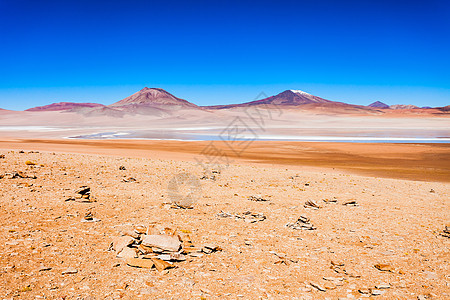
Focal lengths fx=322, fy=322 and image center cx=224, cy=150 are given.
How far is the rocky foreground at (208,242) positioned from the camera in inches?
162

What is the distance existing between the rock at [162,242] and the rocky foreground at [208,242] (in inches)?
1.0

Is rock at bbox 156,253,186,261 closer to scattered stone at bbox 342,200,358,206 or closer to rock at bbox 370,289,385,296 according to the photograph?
rock at bbox 370,289,385,296

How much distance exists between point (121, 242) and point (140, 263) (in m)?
0.65

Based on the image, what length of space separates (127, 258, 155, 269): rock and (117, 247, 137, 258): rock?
0.11 m

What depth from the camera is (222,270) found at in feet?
15.2

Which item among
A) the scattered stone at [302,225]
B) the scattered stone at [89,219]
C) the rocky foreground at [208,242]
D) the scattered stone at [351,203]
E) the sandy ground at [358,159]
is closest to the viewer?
the rocky foreground at [208,242]

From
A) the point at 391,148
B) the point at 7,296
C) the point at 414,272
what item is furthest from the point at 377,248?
the point at 391,148

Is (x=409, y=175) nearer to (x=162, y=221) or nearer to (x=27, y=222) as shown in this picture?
(x=162, y=221)

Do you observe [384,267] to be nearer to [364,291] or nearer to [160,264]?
[364,291]

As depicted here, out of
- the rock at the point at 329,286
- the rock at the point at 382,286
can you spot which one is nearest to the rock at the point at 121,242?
the rock at the point at 329,286

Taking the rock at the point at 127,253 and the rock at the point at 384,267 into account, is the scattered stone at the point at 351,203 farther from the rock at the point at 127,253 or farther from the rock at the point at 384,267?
the rock at the point at 127,253

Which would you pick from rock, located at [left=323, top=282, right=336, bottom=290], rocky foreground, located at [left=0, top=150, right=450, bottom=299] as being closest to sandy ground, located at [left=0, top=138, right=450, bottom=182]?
rocky foreground, located at [left=0, top=150, right=450, bottom=299]

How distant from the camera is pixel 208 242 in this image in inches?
222

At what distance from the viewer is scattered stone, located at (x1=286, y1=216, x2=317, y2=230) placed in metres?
6.64
